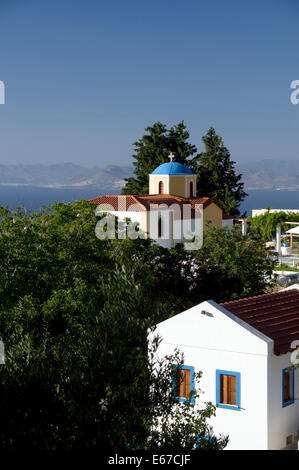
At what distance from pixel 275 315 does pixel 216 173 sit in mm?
Result: 47632

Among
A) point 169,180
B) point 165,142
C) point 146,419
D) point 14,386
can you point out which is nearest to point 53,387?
point 14,386

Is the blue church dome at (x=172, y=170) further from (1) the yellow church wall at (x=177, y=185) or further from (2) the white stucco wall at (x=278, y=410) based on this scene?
(2) the white stucco wall at (x=278, y=410)

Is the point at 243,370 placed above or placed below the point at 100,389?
below

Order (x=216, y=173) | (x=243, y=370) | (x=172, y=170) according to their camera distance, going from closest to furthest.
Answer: (x=243, y=370)
(x=172, y=170)
(x=216, y=173)

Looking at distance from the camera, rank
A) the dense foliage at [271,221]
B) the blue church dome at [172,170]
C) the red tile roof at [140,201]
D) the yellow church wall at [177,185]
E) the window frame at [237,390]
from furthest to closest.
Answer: the blue church dome at [172,170] < the yellow church wall at [177,185] < the dense foliage at [271,221] < the red tile roof at [140,201] < the window frame at [237,390]

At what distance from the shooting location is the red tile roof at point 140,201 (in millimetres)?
47250

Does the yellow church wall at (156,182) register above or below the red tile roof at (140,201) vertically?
above

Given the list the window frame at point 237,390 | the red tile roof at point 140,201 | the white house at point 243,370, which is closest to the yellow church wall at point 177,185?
the red tile roof at point 140,201

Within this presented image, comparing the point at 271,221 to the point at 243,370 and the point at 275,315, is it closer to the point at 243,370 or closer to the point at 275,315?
the point at 275,315

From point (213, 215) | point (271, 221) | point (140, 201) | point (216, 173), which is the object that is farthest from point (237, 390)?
point (216, 173)

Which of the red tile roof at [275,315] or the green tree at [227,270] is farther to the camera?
the green tree at [227,270]

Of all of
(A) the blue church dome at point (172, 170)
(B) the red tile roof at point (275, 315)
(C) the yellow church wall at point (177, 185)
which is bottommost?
(B) the red tile roof at point (275, 315)

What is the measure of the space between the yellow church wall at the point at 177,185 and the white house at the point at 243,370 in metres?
41.1

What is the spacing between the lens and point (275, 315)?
15.5m
